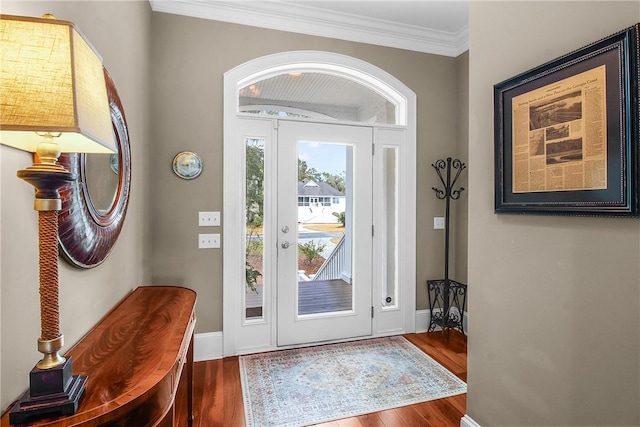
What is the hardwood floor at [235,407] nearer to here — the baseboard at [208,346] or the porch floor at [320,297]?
the baseboard at [208,346]

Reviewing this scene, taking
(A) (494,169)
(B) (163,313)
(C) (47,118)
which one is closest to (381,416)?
(B) (163,313)

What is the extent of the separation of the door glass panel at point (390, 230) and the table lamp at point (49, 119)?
8.87 ft

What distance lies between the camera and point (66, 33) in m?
0.71

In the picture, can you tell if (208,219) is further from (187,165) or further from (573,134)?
(573,134)

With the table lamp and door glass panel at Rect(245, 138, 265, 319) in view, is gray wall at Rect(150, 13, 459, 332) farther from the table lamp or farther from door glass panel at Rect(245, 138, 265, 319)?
the table lamp

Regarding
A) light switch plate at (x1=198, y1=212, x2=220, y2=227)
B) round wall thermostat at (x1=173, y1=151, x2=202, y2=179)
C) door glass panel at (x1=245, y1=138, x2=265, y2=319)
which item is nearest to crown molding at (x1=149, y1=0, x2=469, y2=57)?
door glass panel at (x1=245, y1=138, x2=265, y2=319)

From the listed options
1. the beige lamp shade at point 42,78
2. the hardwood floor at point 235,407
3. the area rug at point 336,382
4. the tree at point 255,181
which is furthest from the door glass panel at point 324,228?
the beige lamp shade at point 42,78

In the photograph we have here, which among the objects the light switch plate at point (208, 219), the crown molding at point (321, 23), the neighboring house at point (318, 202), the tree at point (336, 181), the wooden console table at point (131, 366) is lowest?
the wooden console table at point (131, 366)

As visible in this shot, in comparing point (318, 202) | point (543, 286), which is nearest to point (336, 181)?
point (318, 202)

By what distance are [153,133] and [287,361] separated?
2.19 m

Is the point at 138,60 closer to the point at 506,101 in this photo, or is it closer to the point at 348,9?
the point at 348,9

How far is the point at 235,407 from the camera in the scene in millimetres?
2096

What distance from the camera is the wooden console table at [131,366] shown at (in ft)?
2.71

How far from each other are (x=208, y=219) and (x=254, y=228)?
401 mm
